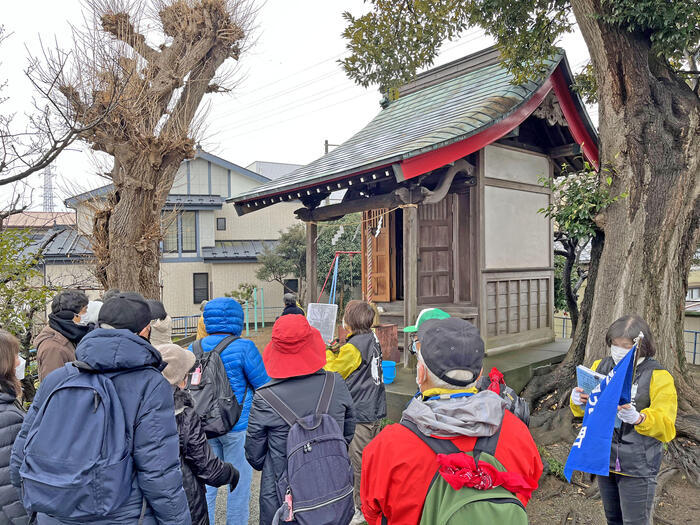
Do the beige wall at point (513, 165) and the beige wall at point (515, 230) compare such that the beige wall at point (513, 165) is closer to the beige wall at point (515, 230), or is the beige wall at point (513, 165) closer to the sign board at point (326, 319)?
the beige wall at point (515, 230)

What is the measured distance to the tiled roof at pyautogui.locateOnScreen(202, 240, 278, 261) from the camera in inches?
806

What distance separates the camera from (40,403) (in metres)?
2.00

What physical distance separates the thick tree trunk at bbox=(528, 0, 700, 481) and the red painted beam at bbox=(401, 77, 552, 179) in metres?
1.71

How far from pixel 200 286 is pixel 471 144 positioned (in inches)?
647

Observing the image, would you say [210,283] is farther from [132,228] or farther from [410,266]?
[410,266]

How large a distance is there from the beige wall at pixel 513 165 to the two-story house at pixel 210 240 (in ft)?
43.5

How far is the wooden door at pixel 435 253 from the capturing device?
27.6ft

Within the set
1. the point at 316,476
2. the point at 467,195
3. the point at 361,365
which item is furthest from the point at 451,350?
the point at 467,195

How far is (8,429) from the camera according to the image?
2.29m

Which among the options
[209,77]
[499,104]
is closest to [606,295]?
[499,104]

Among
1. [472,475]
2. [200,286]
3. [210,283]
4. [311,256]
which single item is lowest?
[200,286]

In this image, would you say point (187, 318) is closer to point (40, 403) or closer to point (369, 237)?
point (369, 237)

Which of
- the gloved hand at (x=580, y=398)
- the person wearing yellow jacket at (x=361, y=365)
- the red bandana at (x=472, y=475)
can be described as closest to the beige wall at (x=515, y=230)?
the person wearing yellow jacket at (x=361, y=365)

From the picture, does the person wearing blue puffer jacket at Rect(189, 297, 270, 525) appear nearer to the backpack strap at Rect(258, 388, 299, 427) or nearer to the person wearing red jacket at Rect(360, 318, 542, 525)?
the backpack strap at Rect(258, 388, 299, 427)
